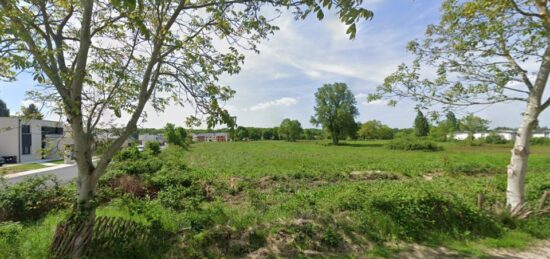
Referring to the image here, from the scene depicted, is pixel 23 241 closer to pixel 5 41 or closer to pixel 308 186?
pixel 5 41

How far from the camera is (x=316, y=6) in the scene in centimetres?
242

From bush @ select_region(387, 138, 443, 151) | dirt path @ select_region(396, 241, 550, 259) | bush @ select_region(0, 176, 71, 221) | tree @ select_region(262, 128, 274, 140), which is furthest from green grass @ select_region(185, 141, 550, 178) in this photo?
tree @ select_region(262, 128, 274, 140)

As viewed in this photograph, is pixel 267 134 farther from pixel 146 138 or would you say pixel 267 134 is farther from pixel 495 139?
pixel 146 138

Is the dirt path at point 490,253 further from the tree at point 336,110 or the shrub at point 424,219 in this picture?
the tree at point 336,110

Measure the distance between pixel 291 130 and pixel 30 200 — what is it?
7346 centimetres

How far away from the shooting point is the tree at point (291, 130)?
79688 mm

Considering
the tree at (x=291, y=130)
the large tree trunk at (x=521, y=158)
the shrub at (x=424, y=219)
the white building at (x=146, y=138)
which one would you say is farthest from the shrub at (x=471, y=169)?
the tree at (x=291, y=130)

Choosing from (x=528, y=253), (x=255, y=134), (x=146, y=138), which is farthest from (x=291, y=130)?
(x=528, y=253)

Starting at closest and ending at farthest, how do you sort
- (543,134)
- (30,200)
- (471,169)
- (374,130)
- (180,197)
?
(30,200) → (180,197) → (471,169) → (543,134) → (374,130)

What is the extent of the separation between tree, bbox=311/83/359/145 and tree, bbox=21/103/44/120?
5281 cm

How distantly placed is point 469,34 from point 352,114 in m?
53.4

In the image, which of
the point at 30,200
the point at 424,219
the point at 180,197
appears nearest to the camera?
the point at 424,219

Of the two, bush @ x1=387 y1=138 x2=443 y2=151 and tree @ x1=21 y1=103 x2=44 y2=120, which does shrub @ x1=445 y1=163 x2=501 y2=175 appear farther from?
bush @ x1=387 y1=138 x2=443 y2=151

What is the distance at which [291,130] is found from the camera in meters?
79.9
